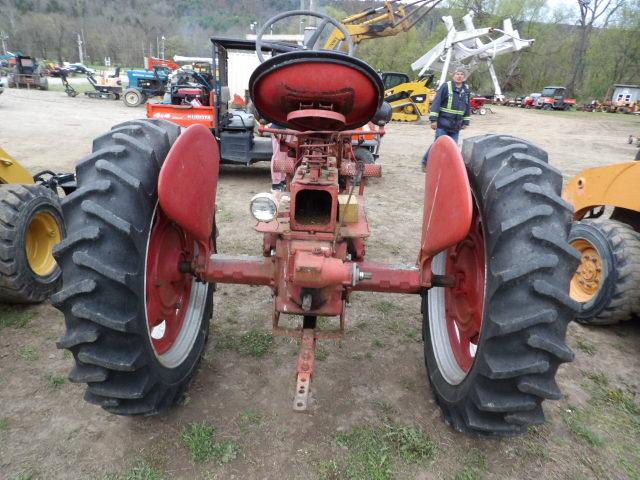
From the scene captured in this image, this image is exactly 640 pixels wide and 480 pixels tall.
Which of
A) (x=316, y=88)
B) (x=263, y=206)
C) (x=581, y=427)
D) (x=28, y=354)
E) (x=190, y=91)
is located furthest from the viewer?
(x=190, y=91)

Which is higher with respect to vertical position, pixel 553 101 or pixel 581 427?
pixel 553 101

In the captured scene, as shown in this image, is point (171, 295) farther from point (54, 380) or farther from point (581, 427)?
point (581, 427)

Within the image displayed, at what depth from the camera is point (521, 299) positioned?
68.6 inches

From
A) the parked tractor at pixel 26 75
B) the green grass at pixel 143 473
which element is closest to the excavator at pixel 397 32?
the green grass at pixel 143 473

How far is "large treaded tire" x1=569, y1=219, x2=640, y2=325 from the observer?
3002 mm

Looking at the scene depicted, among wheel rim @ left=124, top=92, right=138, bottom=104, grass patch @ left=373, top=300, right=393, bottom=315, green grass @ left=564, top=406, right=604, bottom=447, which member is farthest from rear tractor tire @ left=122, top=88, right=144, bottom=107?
green grass @ left=564, top=406, right=604, bottom=447

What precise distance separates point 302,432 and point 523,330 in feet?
3.80

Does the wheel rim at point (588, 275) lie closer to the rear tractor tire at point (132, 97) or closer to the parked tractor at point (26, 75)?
the rear tractor tire at point (132, 97)

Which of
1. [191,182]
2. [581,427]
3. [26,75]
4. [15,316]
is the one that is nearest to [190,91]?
[15,316]

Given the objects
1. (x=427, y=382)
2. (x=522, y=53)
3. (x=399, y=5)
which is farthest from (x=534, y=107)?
(x=427, y=382)

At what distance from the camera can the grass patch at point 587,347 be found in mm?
3030

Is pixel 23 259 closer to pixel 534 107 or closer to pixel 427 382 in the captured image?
pixel 427 382

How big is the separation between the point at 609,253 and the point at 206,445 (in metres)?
2.86

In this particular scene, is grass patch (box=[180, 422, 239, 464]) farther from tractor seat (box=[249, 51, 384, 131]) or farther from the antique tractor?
tractor seat (box=[249, 51, 384, 131])
